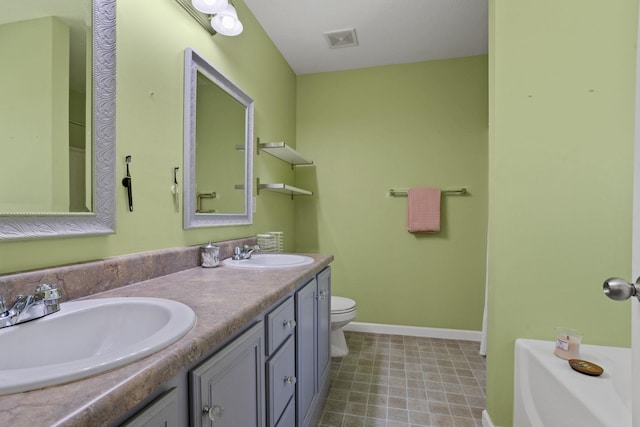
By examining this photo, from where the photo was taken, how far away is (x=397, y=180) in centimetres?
276

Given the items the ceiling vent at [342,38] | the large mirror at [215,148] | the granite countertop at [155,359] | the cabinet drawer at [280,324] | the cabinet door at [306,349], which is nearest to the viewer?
the granite countertop at [155,359]

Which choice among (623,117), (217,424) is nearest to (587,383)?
(623,117)

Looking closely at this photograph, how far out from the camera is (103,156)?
98 cm

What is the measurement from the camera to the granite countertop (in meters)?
0.37

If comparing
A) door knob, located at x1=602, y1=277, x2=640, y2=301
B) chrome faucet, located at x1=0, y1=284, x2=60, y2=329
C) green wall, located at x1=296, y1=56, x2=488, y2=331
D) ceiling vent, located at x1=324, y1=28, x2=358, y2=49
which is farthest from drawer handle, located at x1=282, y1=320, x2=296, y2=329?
ceiling vent, located at x1=324, y1=28, x2=358, y2=49

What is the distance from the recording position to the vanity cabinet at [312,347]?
1.30 m

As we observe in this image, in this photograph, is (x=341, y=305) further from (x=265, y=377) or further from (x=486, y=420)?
(x=265, y=377)

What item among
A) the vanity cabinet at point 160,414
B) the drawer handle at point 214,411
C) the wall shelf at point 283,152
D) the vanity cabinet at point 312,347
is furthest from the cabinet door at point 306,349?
the wall shelf at point 283,152

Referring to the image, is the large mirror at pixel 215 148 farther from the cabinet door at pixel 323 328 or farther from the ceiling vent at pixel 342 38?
the ceiling vent at pixel 342 38

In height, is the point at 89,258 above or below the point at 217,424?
above

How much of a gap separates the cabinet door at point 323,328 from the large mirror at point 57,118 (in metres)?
1.04

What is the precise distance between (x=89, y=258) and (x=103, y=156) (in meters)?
0.33

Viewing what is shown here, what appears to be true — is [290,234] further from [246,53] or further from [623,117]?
[623,117]

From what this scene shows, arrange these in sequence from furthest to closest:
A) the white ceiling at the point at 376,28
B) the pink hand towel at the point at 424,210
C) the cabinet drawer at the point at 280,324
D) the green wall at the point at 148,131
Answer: the pink hand towel at the point at 424,210
the white ceiling at the point at 376,28
the cabinet drawer at the point at 280,324
the green wall at the point at 148,131
